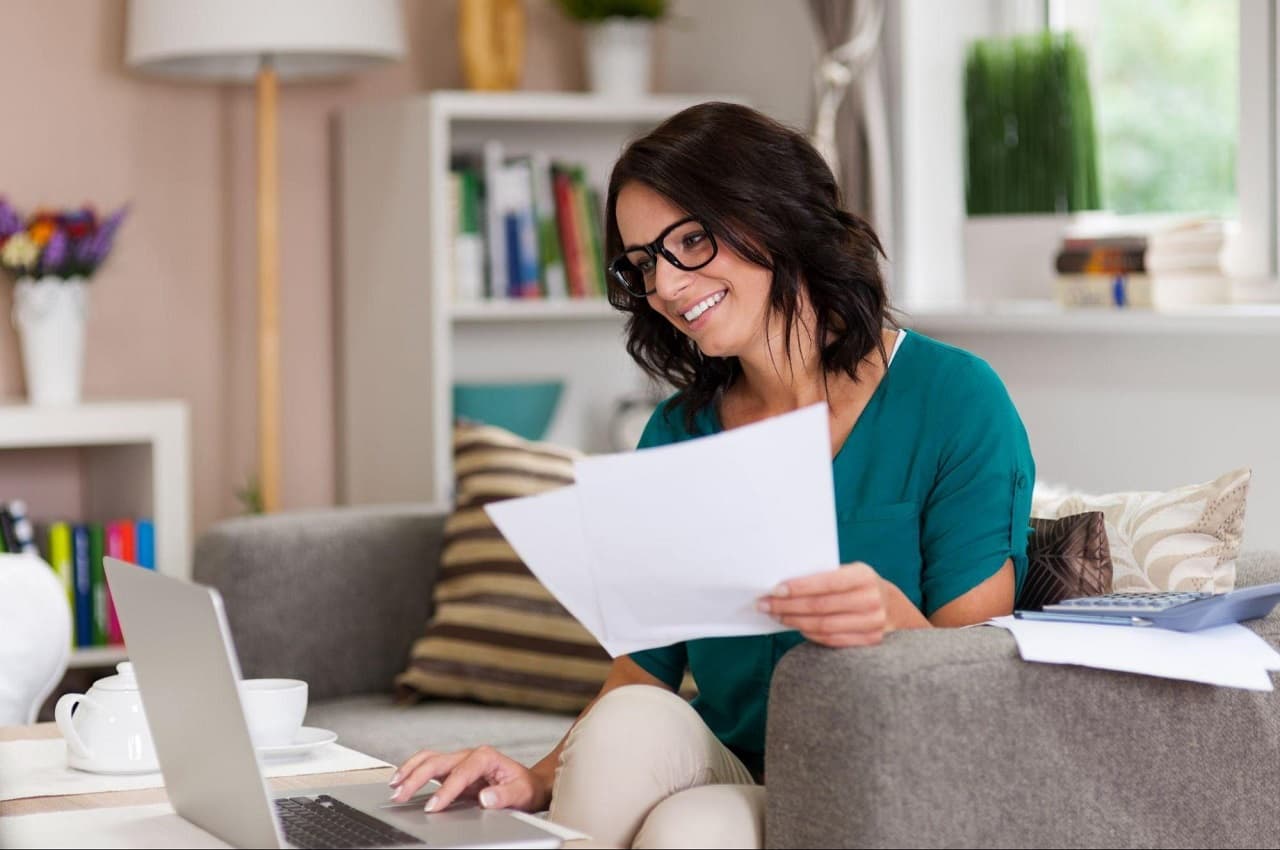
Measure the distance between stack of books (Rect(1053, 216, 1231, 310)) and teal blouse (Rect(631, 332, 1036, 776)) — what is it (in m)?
0.96

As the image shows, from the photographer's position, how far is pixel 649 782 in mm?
1504

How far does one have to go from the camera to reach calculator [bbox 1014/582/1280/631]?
4.85ft

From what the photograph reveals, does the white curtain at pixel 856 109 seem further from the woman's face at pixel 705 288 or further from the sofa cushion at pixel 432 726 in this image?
the woman's face at pixel 705 288

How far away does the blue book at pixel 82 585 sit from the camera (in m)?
3.27

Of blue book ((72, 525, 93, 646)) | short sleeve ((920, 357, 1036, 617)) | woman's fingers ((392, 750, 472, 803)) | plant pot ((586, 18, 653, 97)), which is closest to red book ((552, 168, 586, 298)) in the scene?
plant pot ((586, 18, 653, 97))

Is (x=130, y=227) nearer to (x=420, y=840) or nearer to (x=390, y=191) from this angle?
(x=390, y=191)

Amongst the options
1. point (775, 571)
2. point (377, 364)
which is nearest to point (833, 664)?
point (775, 571)

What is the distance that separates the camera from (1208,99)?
111 inches

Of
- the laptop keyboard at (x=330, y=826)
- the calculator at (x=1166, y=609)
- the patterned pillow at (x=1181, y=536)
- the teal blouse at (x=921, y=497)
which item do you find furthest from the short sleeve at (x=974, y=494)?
the laptop keyboard at (x=330, y=826)

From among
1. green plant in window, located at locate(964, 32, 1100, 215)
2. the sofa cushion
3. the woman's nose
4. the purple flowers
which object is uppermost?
green plant in window, located at locate(964, 32, 1100, 215)

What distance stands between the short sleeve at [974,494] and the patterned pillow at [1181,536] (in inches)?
8.8

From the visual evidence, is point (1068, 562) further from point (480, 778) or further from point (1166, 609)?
point (480, 778)

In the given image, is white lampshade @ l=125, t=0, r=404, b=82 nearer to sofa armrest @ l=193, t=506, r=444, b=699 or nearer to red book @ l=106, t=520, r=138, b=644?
red book @ l=106, t=520, r=138, b=644

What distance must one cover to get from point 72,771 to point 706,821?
0.58 metres
